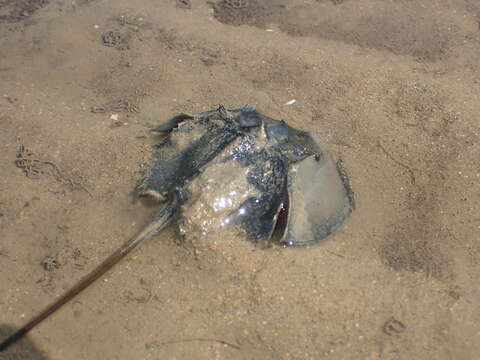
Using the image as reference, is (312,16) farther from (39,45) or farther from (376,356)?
(376,356)

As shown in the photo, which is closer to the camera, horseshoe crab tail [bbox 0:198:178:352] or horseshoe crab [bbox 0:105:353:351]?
horseshoe crab tail [bbox 0:198:178:352]

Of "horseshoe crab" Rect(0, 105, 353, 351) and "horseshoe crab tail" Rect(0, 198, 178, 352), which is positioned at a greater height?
"horseshoe crab" Rect(0, 105, 353, 351)

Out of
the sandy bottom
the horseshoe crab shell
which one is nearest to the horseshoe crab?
the horseshoe crab shell

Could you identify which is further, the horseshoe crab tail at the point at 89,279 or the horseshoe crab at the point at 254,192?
the horseshoe crab at the point at 254,192

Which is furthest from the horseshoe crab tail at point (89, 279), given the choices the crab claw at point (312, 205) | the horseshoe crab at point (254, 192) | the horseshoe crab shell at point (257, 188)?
the crab claw at point (312, 205)

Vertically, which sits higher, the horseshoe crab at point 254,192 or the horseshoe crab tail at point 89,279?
the horseshoe crab at point 254,192

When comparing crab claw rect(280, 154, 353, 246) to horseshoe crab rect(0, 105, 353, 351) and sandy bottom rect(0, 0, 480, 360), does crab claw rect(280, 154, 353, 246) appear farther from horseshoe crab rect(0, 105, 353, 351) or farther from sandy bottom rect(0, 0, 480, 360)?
sandy bottom rect(0, 0, 480, 360)

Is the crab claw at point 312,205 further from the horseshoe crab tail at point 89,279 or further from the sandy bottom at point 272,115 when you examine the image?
the horseshoe crab tail at point 89,279
